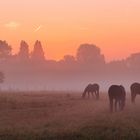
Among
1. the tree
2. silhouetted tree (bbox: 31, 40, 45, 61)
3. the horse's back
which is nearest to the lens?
the horse's back

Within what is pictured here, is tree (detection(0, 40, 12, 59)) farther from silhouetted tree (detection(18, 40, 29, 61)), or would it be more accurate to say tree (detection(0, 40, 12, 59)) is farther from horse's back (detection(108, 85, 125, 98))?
horse's back (detection(108, 85, 125, 98))

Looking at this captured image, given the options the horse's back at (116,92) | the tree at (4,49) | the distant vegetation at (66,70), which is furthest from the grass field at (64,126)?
the distant vegetation at (66,70)

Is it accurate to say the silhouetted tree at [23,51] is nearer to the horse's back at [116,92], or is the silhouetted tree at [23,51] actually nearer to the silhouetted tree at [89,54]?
the silhouetted tree at [89,54]

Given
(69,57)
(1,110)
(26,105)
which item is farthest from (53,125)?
(69,57)

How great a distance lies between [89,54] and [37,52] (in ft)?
67.8

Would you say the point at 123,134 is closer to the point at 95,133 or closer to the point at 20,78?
the point at 95,133

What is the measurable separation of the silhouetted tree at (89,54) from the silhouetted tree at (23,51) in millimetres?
18427

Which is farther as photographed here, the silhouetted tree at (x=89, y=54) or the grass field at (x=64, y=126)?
the silhouetted tree at (x=89, y=54)

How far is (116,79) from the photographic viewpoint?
579 ft

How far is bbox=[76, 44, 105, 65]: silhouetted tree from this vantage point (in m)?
166

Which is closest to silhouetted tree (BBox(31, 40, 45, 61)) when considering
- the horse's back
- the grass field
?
the horse's back

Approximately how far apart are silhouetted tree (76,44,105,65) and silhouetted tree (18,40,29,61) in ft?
60.5

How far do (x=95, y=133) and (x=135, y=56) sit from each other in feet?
510

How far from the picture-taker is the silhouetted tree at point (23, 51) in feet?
549
